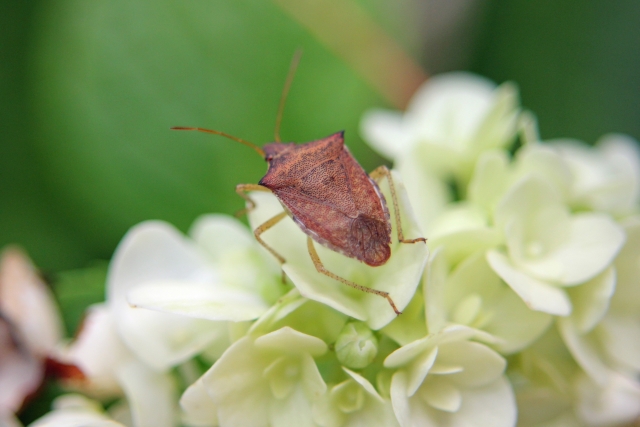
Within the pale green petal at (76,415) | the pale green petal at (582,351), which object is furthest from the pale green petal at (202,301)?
the pale green petal at (582,351)

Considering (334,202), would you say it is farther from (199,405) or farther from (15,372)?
(15,372)

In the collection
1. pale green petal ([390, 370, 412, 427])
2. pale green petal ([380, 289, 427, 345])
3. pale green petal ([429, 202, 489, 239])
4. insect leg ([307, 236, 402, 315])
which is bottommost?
pale green petal ([390, 370, 412, 427])

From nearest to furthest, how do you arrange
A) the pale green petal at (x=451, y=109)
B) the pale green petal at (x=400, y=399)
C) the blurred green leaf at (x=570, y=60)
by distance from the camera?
the pale green petal at (x=400, y=399), the pale green petal at (x=451, y=109), the blurred green leaf at (x=570, y=60)

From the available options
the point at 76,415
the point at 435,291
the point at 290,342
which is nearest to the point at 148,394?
the point at 76,415

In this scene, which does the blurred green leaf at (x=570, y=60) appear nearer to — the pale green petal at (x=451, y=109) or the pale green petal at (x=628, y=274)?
the pale green petal at (x=451, y=109)

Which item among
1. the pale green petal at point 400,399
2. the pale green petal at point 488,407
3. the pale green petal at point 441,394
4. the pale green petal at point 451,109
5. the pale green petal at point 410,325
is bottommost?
the pale green petal at point 488,407

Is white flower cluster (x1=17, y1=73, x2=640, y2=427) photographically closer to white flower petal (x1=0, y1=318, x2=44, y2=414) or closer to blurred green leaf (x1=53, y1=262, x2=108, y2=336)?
white flower petal (x1=0, y1=318, x2=44, y2=414)

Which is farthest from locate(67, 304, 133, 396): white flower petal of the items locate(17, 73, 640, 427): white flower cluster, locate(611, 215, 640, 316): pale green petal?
locate(611, 215, 640, 316): pale green petal

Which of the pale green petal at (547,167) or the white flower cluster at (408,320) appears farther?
the pale green petal at (547,167)
